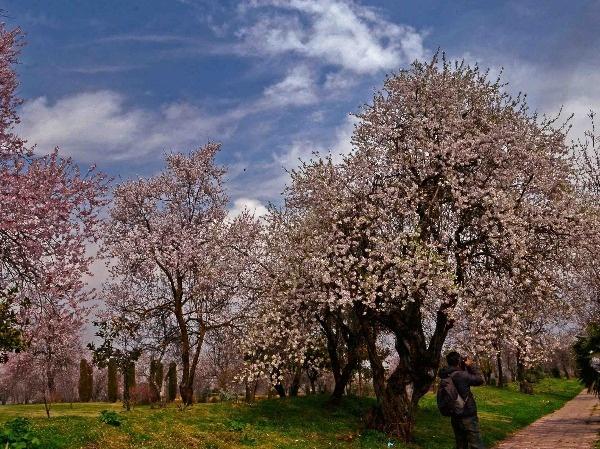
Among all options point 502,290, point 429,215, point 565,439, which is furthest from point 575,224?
point 565,439

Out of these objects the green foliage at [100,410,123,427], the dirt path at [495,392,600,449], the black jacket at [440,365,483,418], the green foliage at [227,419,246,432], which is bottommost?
the dirt path at [495,392,600,449]

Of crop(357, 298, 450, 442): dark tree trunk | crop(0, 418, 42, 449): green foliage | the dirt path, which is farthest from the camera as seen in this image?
crop(357, 298, 450, 442): dark tree trunk

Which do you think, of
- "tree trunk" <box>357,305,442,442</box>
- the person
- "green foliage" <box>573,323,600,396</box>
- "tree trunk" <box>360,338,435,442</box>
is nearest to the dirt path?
"green foliage" <box>573,323,600,396</box>

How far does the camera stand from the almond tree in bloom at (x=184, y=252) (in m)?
35.5

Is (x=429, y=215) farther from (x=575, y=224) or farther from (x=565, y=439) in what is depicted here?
(x=565, y=439)

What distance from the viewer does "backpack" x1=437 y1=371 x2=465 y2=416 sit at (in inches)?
614

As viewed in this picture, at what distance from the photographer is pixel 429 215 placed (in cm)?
2359

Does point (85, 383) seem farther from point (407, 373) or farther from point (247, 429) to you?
point (407, 373)

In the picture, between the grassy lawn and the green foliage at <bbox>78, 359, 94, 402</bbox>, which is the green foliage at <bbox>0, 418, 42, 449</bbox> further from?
the green foliage at <bbox>78, 359, 94, 402</bbox>

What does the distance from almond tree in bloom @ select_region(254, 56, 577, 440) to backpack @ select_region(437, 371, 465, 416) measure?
6432mm

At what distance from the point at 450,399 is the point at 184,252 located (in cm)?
2292

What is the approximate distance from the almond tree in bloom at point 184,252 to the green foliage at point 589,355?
19.1 m

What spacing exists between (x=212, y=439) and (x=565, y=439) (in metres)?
14.8

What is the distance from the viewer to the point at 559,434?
26.6 metres
